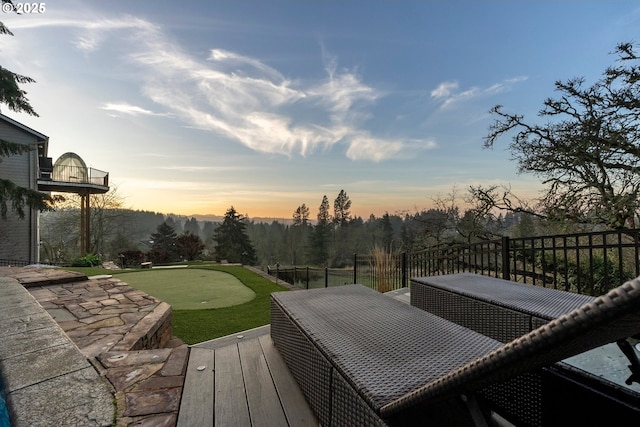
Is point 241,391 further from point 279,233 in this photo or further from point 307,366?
point 279,233

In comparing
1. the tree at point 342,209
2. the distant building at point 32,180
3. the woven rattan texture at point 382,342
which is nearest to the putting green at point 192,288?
the woven rattan texture at point 382,342

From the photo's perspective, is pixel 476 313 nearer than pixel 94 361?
No

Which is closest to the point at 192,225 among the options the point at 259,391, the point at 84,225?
the point at 84,225

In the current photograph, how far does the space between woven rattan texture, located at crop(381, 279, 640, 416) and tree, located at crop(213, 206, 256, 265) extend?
25518 millimetres

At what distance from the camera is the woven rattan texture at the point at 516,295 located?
75.6 inches

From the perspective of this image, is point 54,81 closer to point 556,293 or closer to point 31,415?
point 31,415

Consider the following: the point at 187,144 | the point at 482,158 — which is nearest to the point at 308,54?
the point at 187,144

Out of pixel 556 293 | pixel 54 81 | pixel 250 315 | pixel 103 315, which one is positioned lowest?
pixel 250 315

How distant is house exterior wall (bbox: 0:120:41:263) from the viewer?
436 inches

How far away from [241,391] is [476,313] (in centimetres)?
175

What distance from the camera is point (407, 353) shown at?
4.28 ft

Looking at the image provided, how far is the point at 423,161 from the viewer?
1051 cm

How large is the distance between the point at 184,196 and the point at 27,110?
29.4ft

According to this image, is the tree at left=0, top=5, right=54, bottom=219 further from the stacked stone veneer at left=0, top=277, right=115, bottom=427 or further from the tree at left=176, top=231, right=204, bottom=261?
the tree at left=176, top=231, right=204, bottom=261
